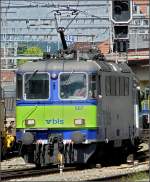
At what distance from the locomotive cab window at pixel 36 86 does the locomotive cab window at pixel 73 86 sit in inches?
15.8

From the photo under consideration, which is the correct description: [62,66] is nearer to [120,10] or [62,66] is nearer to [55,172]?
[120,10]

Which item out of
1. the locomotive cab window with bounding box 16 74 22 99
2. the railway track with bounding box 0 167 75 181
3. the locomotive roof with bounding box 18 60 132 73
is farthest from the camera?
the locomotive cab window with bounding box 16 74 22 99

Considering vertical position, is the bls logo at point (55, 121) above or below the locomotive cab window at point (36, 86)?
below

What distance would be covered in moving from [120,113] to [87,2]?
24.0 meters

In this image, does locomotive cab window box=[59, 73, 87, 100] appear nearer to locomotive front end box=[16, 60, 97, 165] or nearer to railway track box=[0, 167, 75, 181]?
locomotive front end box=[16, 60, 97, 165]

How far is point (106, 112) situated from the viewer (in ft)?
61.7

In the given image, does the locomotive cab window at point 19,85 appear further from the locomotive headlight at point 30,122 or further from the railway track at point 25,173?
the railway track at point 25,173

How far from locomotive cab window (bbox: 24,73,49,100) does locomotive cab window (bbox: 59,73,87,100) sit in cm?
40

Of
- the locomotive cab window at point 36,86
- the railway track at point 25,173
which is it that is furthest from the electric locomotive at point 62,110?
the railway track at point 25,173

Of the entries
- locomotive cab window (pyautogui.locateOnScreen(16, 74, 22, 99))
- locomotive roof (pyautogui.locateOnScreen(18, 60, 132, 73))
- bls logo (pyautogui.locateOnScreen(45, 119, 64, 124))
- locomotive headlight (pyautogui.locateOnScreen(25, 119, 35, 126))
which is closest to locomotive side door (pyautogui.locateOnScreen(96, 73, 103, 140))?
locomotive roof (pyautogui.locateOnScreen(18, 60, 132, 73))

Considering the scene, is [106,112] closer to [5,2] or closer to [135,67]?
[5,2]

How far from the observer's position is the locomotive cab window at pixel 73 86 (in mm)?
18109

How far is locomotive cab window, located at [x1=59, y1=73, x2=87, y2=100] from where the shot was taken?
18.1m

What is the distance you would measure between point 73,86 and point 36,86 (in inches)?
39.2
